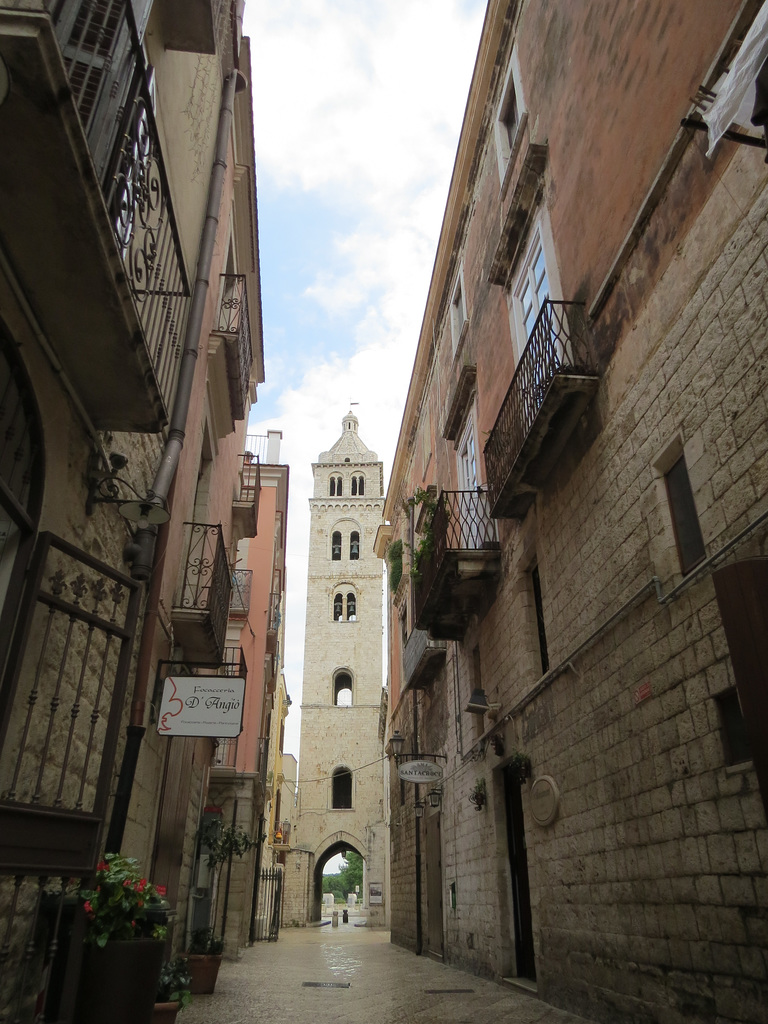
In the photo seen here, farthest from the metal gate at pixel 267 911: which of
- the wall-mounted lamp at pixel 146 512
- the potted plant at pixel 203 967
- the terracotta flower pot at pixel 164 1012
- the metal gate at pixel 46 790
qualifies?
the wall-mounted lamp at pixel 146 512

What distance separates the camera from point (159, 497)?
602cm

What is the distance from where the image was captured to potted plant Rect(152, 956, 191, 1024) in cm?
473

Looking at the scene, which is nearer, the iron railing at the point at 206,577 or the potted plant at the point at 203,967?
the potted plant at the point at 203,967

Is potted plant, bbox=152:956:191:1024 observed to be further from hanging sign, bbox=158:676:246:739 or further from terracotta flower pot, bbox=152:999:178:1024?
hanging sign, bbox=158:676:246:739

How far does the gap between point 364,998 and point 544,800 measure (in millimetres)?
2943

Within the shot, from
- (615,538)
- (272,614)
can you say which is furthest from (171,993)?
(272,614)

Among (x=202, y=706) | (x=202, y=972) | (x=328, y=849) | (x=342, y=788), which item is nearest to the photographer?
(x=202, y=706)

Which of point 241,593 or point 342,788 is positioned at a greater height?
point 241,593

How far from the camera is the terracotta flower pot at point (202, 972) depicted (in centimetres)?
823

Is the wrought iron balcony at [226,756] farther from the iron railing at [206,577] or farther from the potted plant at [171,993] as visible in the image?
the potted plant at [171,993]

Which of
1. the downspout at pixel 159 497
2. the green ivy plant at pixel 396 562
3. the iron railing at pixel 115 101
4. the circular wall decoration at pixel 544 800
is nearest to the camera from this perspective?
the iron railing at pixel 115 101

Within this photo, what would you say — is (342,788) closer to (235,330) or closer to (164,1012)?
(235,330)

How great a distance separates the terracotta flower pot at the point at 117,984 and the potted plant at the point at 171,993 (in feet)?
2.97

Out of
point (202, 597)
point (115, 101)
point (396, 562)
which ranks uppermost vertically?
point (396, 562)
